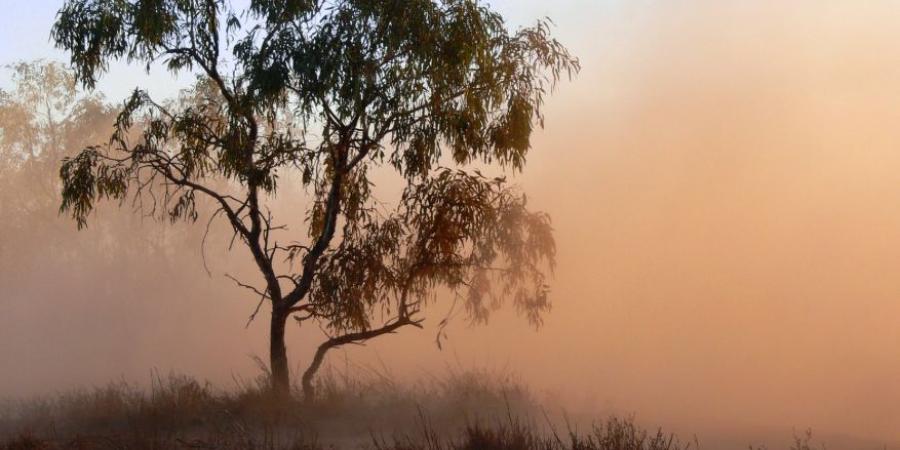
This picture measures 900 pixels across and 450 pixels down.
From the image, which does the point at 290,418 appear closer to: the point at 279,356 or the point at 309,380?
the point at 309,380

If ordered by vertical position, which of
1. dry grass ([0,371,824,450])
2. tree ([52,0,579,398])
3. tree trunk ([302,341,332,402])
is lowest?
dry grass ([0,371,824,450])

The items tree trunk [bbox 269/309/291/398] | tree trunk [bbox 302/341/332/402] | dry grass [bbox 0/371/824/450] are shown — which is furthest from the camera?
tree trunk [bbox 269/309/291/398]

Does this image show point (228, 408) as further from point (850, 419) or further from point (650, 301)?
point (650, 301)

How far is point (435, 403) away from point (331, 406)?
161cm

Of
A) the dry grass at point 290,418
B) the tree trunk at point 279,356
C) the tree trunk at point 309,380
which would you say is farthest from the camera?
the tree trunk at point 279,356

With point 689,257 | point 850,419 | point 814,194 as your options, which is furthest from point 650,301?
point 850,419

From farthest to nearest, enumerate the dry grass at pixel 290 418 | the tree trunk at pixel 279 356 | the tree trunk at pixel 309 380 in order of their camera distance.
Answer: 1. the tree trunk at pixel 279 356
2. the tree trunk at pixel 309 380
3. the dry grass at pixel 290 418

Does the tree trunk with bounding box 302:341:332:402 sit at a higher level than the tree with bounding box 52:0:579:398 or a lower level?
lower

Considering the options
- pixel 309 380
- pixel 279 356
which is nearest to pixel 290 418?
pixel 309 380

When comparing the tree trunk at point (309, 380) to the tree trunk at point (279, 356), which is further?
the tree trunk at point (279, 356)

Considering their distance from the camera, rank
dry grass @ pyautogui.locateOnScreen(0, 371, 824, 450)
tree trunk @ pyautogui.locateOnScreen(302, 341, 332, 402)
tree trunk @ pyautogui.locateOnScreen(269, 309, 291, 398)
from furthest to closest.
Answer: tree trunk @ pyautogui.locateOnScreen(269, 309, 291, 398) < tree trunk @ pyautogui.locateOnScreen(302, 341, 332, 402) < dry grass @ pyautogui.locateOnScreen(0, 371, 824, 450)

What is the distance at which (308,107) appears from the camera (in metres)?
12.5

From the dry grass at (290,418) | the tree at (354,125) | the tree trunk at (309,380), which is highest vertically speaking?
the tree at (354,125)

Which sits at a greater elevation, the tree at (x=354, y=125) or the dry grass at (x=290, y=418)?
the tree at (x=354, y=125)
